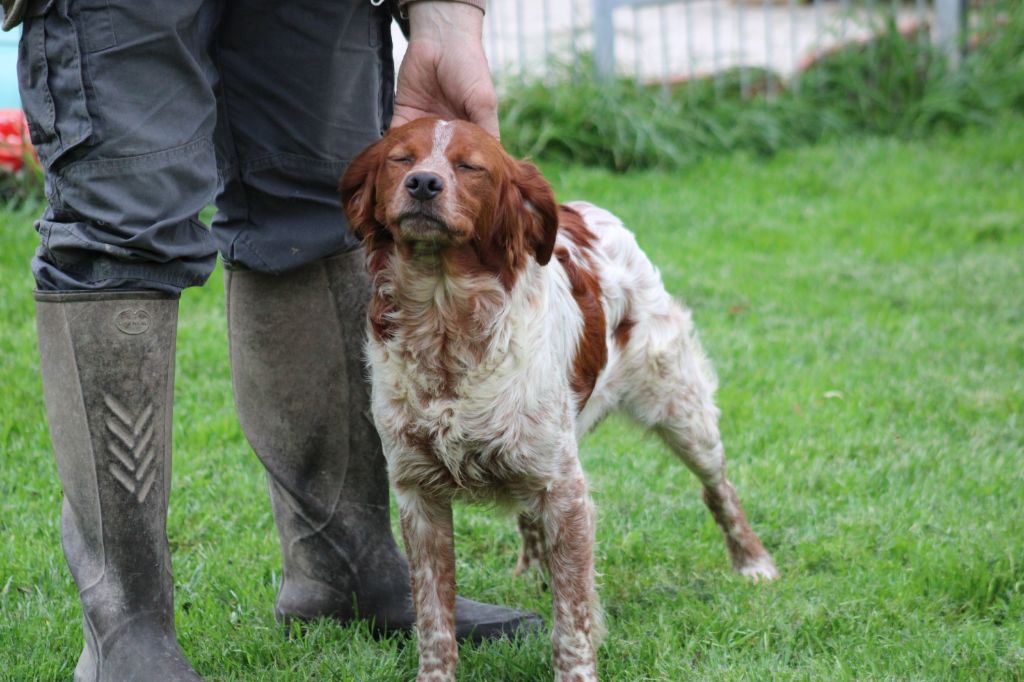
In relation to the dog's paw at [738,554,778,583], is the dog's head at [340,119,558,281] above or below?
above

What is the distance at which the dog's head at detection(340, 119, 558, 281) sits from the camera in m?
2.66

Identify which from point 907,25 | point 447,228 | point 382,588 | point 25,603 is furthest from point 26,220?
point 907,25

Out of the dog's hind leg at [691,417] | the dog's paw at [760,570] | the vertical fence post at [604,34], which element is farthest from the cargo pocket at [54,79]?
the vertical fence post at [604,34]

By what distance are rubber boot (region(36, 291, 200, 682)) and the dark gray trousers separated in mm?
83

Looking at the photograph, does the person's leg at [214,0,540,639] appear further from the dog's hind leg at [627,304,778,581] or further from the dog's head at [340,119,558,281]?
the dog's hind leg at [627,304,778,581]

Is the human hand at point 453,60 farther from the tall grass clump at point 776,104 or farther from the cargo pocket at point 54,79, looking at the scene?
the tall grass clump at point 776,104

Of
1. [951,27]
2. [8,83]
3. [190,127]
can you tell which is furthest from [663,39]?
[190,127]

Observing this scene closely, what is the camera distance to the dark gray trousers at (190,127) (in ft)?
7.88

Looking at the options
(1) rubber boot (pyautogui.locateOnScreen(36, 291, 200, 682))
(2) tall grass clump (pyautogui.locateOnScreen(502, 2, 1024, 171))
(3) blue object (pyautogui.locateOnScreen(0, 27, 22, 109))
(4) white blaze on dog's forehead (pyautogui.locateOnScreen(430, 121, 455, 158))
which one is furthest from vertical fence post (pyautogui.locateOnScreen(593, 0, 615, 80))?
(1) rubber boot (pyautogui.locateOnScreen(36, 291, 200, 682))

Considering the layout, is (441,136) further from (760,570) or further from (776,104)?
(776,104)

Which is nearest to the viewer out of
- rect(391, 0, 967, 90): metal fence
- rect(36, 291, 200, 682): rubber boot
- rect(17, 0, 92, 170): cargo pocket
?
rect(17, 0, 92, 170): cargo pocket

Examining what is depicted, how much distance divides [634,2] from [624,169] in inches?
58.7

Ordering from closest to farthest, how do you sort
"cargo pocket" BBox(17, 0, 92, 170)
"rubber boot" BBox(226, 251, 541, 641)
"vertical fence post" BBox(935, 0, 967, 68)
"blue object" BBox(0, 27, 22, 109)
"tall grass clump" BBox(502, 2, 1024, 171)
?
"cargo pocket" BBox(17, 0, 92, 170), "rubber boot" BBox(226, 251, 541, 641), "blue object" BBox(0, 27, 22, 109), "tall grass clump" BBox(502, 2, 1024, 171), "vertical fence post" BBox(935, 0, 967, 68)

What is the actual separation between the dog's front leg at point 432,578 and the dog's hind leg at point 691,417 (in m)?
0.81
